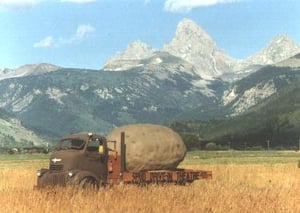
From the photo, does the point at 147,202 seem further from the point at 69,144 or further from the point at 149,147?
the point at 149,147

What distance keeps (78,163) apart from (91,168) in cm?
69

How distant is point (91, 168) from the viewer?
23.6 m

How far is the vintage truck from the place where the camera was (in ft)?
74.0

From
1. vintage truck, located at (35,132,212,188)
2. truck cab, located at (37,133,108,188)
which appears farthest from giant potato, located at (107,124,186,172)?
truck cab, located at (37,133,108,188)

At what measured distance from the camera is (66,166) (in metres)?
23.2

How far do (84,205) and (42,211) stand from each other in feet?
3.81

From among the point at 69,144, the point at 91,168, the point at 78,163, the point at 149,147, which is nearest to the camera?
the point at 78,163

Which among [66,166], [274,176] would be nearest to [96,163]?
[66,166]

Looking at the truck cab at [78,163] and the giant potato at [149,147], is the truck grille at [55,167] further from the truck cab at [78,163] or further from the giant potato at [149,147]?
the giant potato at [149,147]

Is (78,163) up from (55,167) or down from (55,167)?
up

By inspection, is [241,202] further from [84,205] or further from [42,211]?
[42,211]

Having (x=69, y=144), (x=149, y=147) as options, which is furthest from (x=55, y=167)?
(x=149, y=147)

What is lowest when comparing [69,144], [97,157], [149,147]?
[97,157]

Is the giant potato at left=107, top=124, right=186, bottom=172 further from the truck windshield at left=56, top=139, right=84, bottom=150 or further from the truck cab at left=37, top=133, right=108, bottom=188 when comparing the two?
the truck windshield at left=56, top=139, right=84, bottom=150
